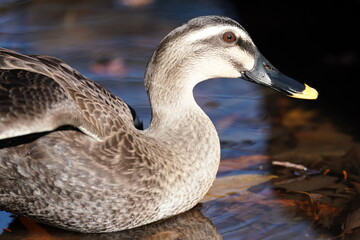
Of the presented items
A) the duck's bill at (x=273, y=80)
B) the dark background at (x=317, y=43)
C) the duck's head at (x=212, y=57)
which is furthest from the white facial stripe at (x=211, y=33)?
the dark background at (x=317, y=43)

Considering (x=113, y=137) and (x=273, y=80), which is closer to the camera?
(x=113, y=137)

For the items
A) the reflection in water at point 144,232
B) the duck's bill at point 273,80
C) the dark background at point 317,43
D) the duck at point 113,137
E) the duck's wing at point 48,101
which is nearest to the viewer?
the duck's wing at point 48,101

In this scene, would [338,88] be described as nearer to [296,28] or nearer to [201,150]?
[296,28]

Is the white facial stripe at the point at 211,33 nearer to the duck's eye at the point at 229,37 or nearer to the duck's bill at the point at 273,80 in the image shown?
the duck's eye at the point at 229,37

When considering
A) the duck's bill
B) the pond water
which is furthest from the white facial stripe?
the pond water

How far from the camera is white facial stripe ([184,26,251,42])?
5.25m

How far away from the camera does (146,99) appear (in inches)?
273

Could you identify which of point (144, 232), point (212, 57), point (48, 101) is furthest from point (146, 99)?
point (48, 101)

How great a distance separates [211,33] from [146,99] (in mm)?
1768

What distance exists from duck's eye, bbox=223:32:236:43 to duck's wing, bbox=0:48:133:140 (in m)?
0.86

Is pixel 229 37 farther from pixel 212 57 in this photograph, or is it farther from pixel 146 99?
pixel 146 99

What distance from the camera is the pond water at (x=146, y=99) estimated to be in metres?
5.29

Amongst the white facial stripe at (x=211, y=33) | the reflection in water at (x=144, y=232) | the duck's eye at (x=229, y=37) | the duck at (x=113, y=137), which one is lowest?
the reflection in water at (x=144, y=232)

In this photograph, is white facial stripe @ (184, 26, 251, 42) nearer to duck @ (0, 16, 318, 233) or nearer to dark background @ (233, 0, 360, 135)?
duck @ (0, 16, 318, 233)
